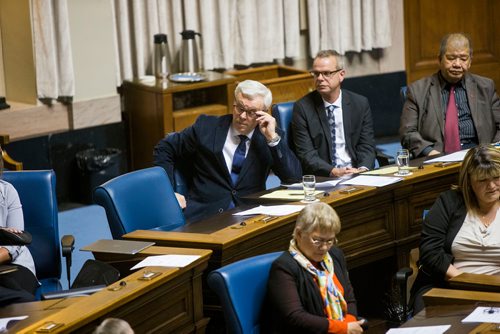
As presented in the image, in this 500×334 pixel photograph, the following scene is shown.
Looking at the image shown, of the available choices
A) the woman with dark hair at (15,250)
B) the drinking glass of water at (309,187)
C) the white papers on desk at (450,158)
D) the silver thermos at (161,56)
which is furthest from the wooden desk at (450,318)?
the silver thermos at (161,56)

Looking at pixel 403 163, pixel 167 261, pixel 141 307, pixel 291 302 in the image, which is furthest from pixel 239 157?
pixel 141 307

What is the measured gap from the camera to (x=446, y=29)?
390 inches

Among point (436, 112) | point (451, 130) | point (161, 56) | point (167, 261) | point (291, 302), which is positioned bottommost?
point (291, 302)

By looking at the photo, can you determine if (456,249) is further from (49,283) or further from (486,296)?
(49,283)

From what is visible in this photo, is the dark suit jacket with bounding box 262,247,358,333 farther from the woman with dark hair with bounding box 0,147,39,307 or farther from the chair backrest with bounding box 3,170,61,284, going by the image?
the chair backrest with bounding box 3,170,61,284

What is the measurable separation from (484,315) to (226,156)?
2027 mm

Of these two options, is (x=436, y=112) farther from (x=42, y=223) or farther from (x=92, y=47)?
(x=92, y=47)

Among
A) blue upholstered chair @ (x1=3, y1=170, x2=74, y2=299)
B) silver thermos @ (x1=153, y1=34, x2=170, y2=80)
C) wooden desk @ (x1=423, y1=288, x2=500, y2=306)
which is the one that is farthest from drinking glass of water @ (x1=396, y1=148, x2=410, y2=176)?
silver thermos @ (x1=153, y1=34, x2=170, y2=80)

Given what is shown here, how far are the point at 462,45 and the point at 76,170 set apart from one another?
3143 mm

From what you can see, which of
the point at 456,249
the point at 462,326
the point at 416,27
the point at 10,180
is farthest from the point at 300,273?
the point at 416,27

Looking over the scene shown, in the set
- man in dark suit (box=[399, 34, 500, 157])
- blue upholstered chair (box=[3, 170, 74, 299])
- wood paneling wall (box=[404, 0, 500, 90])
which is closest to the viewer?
blue upholstered chair (box=[3, 170, 74, 299])

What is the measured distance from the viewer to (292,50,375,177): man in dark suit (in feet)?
19.5

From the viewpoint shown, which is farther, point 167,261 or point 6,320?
point 167,261

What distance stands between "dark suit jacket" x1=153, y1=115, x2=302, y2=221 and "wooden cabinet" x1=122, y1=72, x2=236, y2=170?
2238mm
